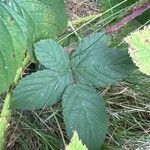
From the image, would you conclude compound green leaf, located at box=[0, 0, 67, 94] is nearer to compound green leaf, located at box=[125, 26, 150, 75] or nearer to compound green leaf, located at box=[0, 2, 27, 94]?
compound green leaf, located at box=[0, 2, 27, 94]

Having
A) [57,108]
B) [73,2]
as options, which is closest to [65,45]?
[57,108]

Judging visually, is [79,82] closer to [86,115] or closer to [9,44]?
[86,115]

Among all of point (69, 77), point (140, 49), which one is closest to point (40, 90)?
point (69, 77)

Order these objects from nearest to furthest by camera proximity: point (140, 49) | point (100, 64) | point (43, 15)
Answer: point (140, 49) < point (43, 15) < point (100, 64)

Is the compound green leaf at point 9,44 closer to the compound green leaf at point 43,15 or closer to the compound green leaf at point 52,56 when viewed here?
the compound green leaf at point 43,15

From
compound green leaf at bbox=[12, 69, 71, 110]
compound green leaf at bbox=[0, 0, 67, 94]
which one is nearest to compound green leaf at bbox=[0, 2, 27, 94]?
compound green leaf at bbox=[0, 0, 67, 94]

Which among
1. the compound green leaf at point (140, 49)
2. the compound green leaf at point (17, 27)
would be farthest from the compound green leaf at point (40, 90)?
the compound green leaf at point (140, 49)

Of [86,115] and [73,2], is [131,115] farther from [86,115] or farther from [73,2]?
[73,2]
